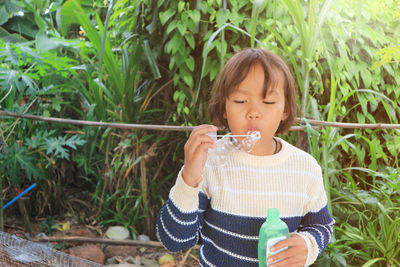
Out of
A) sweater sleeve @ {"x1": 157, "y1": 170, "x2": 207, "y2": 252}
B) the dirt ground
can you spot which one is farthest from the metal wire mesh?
the dirt ground

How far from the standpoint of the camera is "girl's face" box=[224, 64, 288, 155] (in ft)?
2.73

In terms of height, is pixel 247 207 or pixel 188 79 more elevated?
pixel 188 79

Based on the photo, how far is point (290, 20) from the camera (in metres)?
1.84

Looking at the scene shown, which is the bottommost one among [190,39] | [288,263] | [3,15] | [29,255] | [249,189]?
[29,255]

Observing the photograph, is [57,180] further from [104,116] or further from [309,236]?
[309,236]

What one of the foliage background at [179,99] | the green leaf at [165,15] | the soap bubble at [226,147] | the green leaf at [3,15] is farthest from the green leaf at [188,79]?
the green leaf at [3,15]

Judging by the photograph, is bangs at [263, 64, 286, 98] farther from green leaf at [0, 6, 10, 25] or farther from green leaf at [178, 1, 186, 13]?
green leaf at [0, 6, 10, 25]

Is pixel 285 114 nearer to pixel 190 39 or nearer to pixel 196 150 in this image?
→ pixel 196 150

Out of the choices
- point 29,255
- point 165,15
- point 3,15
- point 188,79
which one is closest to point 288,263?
point 29,255

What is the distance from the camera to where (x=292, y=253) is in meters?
0.79

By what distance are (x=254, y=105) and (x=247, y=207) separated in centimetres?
23

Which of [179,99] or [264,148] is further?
[179,99]

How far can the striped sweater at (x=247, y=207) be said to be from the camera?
2.82 ft

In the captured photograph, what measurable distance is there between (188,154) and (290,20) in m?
1.31
